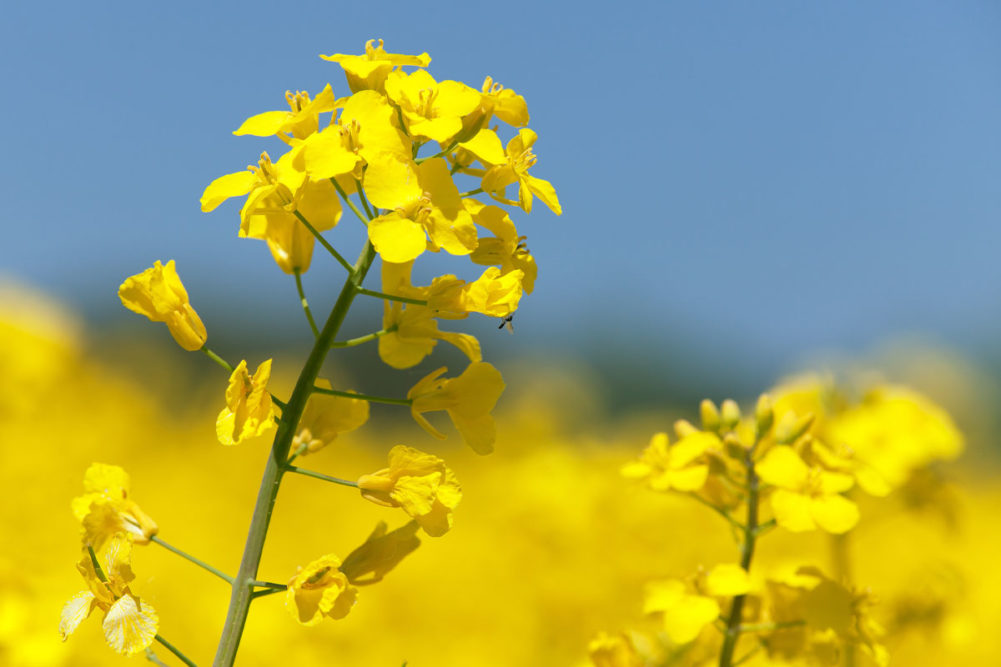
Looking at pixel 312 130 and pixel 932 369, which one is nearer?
pixel 312 130

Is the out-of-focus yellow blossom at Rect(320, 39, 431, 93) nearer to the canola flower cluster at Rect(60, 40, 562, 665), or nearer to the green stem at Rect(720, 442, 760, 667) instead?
the canola flower cluster at Rect(60, 40, 562, 665)

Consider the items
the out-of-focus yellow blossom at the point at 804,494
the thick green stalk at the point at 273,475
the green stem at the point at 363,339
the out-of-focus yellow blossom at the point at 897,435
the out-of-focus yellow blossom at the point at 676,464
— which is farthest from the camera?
the out-of-focus yellow blossom at the point at 897,435

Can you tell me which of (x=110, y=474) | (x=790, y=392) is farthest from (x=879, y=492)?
(x=110, y=474)

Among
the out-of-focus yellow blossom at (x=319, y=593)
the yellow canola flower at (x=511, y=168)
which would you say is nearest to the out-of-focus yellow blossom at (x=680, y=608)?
the out-of-focus yellow blossom at (x=319, y=593)

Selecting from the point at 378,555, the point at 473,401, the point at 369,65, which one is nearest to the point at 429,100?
the point at 369,65

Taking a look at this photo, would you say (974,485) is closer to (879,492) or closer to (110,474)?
(879,492)

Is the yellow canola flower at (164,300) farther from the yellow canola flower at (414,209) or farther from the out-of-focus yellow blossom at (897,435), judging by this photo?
the out-of-focus yellow blossom at (897,435)
